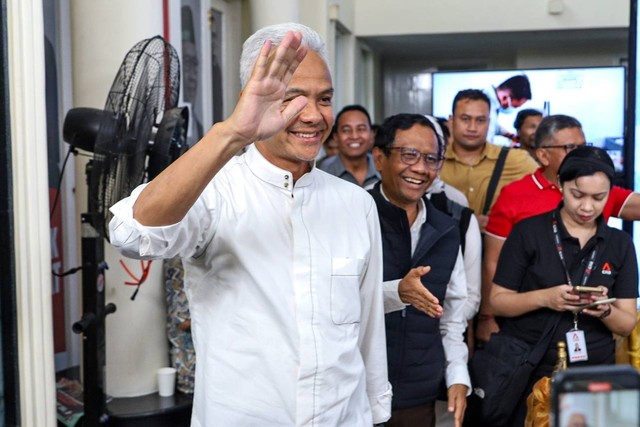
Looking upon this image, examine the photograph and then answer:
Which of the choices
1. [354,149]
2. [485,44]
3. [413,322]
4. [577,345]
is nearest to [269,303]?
[413,322]

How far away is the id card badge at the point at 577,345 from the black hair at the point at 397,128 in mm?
751

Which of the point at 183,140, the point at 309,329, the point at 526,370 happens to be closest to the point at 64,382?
the point at 183,140

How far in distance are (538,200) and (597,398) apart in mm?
2642

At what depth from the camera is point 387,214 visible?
2.45 metres

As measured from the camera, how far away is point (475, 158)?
4.00 m

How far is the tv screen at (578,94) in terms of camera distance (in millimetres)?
8180

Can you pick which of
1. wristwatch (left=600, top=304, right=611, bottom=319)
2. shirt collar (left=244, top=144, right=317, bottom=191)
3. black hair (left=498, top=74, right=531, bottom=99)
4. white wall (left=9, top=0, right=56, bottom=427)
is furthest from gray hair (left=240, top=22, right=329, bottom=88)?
black hair (left=498, top=74, right=531, bottom=99)

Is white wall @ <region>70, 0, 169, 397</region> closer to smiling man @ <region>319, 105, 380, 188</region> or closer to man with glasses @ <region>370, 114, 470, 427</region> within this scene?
man with glasses @ <region>370, 114, 470, 427</region>

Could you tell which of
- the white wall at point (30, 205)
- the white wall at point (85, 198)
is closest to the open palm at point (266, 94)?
the white wall at point (30, 205)

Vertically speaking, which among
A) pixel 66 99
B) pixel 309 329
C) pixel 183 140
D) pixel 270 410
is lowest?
pixel 270 410

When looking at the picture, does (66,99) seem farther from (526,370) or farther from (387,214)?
(526,370)

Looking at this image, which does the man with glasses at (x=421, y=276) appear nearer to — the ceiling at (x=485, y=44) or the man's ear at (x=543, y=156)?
the man's ear at (x=543, y=156)

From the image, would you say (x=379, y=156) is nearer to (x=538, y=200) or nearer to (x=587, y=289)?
(x=587, y=289)

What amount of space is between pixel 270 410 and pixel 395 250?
100 centimetres
